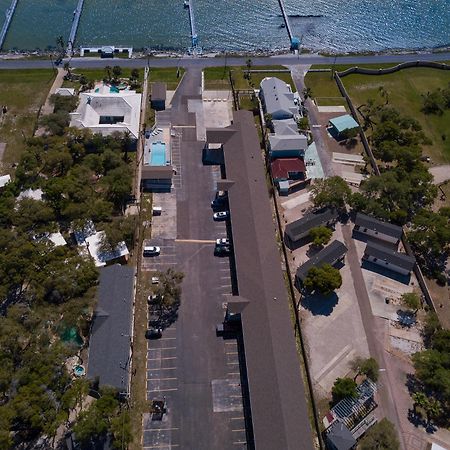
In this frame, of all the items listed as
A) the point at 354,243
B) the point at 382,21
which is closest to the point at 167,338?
the point at 354,243

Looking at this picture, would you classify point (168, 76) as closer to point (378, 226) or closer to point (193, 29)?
point (193, 29)

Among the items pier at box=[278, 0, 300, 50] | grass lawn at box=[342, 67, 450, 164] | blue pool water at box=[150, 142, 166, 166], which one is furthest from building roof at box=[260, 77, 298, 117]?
blue pool water at box=[150, 142, 166, 166]

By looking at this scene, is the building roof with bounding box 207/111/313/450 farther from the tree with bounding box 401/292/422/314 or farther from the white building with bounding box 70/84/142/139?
the white building with bounding box 70/84/142/139

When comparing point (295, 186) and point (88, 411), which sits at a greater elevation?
point (295, 186)

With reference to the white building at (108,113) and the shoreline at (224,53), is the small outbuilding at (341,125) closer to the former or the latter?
the shoreline at (224,53)

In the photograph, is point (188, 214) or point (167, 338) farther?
point (188, 214)

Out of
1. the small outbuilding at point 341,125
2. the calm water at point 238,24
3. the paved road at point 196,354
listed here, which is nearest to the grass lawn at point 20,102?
the calm water at point 238,24

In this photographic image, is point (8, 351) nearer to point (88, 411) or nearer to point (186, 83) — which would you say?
point (88, 411)
